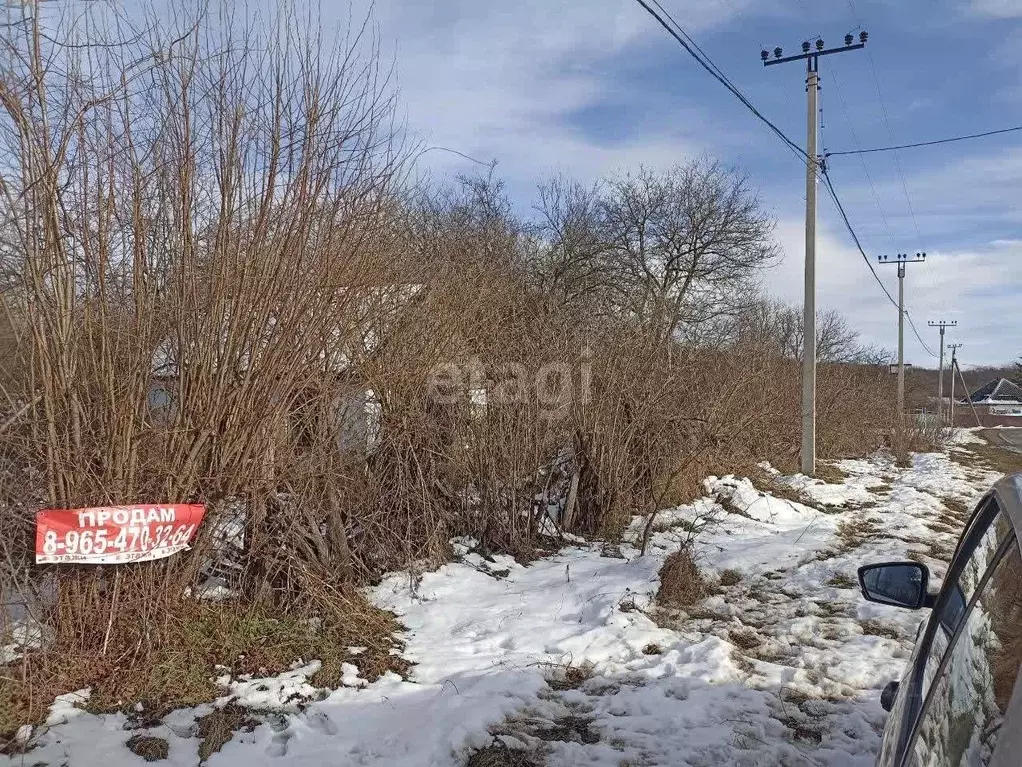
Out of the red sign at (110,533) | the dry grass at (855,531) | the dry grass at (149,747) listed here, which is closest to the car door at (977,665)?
the dry grass at (149,747)

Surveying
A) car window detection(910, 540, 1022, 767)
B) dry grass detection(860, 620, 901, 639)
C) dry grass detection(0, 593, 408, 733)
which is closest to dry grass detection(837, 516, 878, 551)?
dry grass detection(860, 620, 901, 639)

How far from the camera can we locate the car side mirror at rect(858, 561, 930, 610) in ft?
8.07

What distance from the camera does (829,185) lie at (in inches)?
558

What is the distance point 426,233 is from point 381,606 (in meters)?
4.54

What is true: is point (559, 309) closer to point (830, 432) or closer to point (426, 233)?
point (426, 233)

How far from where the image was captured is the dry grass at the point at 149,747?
3.27m

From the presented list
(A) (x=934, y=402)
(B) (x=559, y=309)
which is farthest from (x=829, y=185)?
(A) (x=934, y=402)

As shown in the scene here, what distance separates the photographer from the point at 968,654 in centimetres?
175

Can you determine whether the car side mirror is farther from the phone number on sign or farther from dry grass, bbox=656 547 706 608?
the phone number on sign

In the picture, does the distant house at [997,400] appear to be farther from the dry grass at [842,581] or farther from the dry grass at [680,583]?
the dry grass at [680,583]

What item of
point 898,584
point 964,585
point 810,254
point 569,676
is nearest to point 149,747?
point 569,676

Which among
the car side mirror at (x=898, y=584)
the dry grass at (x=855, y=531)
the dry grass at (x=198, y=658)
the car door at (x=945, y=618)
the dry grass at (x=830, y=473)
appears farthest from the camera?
the dry grass at (x=830, y=473)

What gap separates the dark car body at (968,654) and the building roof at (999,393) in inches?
3317

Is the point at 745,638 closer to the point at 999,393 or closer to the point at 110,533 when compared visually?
the point at 110,533
